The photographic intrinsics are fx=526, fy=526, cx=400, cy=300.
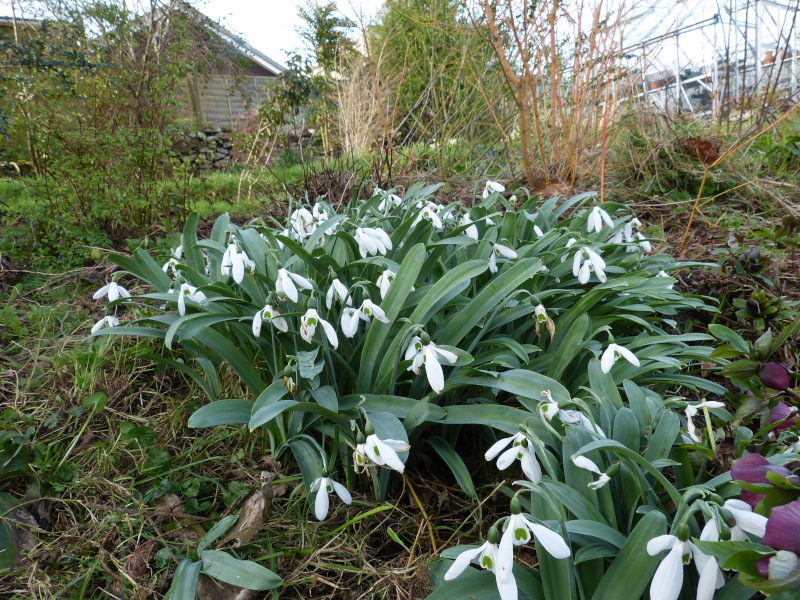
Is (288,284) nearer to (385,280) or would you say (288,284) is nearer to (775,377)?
(385,280)

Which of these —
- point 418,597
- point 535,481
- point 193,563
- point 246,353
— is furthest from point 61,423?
point 535,481

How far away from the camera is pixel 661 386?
70.9 inches

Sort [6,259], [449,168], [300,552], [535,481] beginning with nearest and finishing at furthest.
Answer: [535,481], [300,552], [6,259], [449,168]

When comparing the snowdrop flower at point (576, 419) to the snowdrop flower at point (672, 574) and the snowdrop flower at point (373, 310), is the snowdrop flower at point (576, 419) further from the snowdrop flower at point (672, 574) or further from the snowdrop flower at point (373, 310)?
the snowdrop flower at point (373, 310)

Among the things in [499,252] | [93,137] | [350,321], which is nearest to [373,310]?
[350,321]

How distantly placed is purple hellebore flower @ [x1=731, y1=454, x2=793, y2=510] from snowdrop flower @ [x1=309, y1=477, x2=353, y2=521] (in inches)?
32.1

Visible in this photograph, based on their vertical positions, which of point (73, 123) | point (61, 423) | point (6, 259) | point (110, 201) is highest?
point (73, 123)

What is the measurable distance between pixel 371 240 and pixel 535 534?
1.13m

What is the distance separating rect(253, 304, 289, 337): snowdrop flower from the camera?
4.74ft

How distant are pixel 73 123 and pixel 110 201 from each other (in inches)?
28.2

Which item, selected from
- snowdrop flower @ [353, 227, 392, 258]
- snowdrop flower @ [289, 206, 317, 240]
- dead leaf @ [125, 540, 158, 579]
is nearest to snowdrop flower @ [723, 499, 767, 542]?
snowdrop flower @ [353, 227, 392, 258]

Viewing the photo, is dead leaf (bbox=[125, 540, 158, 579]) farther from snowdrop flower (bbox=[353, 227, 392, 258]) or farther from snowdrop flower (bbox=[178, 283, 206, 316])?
snowdrop flower (bbox=[353, 227, 392, 258])

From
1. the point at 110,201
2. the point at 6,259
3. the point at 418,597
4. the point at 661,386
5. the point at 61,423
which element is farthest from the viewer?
the point at 110,201

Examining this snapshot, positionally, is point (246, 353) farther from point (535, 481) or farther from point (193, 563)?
point (535, 481)
